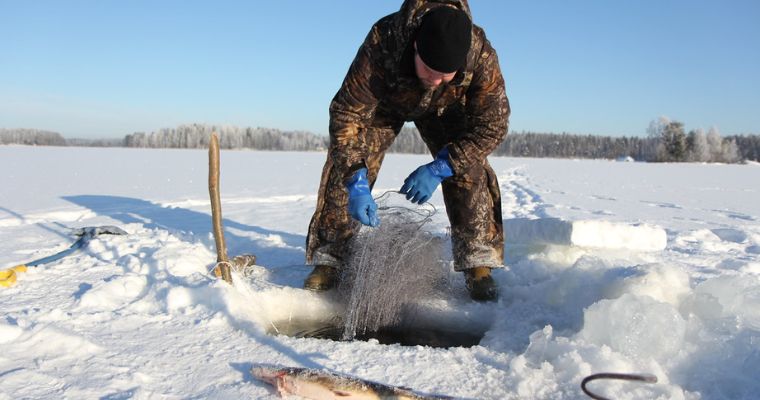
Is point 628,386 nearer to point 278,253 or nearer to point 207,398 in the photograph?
point 207,398

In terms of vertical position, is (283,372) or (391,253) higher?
(391,253)

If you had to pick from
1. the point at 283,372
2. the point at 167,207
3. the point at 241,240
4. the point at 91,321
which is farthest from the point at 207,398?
the point at 167,207

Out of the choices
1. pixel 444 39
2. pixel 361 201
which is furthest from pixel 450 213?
pixel 444 39

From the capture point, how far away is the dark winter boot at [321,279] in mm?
3219

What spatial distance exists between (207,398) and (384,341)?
1.14m

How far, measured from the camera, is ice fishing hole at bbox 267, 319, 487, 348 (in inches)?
108

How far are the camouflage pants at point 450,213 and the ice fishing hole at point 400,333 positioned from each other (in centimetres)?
47

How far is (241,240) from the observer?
4.92 meters

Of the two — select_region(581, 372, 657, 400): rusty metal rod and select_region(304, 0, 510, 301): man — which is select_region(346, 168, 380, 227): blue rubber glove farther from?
select_region(581, 372, 657, 400): rusty metal rod

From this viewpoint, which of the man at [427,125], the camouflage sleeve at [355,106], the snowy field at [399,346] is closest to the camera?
the snowy field at [399,346]

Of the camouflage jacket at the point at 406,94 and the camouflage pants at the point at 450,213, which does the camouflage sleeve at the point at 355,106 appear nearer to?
the camouflage jacket at the point at 406,94

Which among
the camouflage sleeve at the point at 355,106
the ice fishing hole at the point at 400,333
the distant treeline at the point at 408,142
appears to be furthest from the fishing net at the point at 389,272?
the distant treeline at the point at 408,142

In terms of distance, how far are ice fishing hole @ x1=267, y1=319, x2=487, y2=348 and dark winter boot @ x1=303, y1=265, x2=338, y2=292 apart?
0.31 m

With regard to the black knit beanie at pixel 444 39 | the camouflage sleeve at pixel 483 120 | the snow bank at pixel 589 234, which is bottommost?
the snow bank at pixel 589 234
